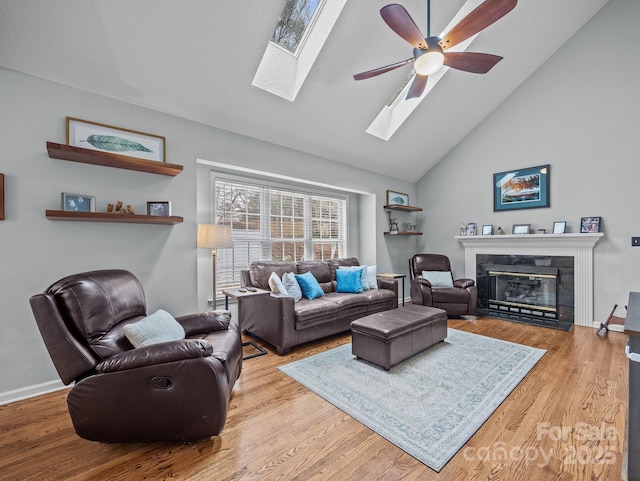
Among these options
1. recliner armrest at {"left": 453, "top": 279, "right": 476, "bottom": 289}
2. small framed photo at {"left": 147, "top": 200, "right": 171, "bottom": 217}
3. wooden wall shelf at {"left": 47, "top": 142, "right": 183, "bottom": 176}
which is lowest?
recliner armrest at {"left": 453, "top": 279, "right": 476, "bottom": 289}

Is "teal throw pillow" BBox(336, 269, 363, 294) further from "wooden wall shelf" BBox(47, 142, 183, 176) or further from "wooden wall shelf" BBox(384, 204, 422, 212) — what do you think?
"wooden wall shelf" BBox(47, 142, 183, 176)

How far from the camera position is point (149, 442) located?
176 centimetres

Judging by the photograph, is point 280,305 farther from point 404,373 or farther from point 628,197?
point 628,197

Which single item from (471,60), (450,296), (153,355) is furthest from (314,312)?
(471,60)

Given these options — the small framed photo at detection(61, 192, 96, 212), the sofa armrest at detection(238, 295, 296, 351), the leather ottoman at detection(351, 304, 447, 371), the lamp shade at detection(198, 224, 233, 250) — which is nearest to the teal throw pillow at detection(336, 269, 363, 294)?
the leather ottoman at detection(351, 304, 447, 371)

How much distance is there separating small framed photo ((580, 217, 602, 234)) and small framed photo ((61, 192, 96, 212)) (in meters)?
6.05

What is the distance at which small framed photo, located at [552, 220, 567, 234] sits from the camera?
4.34 m

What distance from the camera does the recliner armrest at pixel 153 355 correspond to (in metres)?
1.62

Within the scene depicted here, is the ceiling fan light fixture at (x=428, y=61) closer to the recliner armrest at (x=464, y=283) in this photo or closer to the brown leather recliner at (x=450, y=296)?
the brown leather recliner at (x=450, y=296)

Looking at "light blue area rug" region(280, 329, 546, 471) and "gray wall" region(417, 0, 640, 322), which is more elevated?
"gray wall" region(417, 0, 640, 322)

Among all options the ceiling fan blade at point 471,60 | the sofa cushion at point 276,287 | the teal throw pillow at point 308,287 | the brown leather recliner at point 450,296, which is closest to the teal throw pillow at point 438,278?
the brown leather recliner at point 450,296

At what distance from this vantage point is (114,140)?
2760 millimetres

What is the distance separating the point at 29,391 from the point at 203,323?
1493 mm

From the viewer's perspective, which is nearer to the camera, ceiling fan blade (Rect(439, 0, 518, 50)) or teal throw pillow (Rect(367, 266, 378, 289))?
ceiling fan blade (Rect(439, 0, 518, 50))
